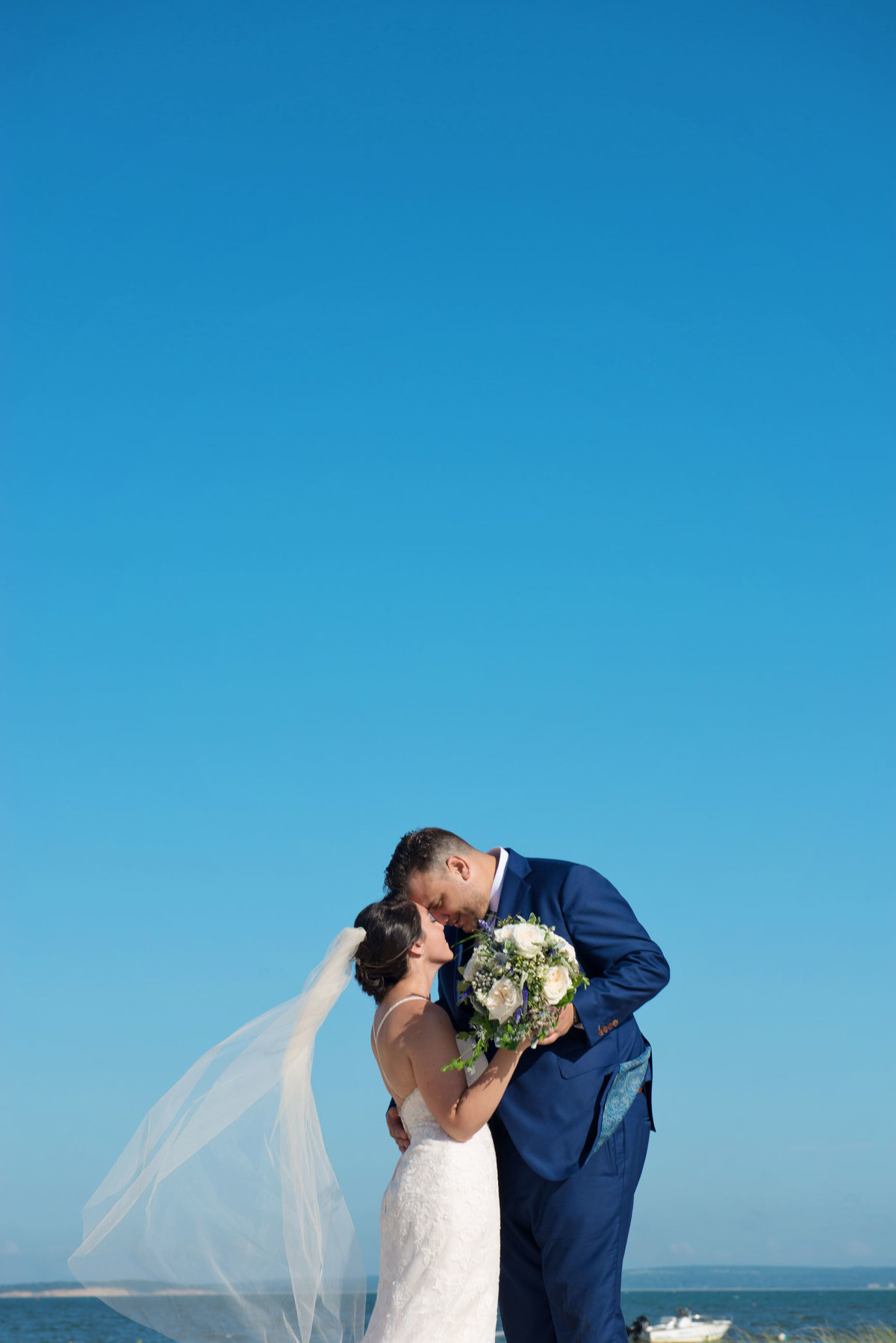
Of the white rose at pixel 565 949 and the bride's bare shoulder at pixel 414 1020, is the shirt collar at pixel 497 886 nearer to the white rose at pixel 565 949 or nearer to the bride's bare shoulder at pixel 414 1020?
the bride's bare shoulder at pixel 414 1020

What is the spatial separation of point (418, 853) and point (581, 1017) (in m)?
1.11

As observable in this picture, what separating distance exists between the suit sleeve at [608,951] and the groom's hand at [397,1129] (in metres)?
1.07

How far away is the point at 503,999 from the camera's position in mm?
4762

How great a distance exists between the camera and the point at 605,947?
17.9ft

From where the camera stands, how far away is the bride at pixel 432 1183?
5113mm

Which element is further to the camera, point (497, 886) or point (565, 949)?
point (497, 886)

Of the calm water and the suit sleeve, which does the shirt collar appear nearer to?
the suit sleeve

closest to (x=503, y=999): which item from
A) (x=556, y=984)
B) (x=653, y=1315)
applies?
(x=556, y=984)

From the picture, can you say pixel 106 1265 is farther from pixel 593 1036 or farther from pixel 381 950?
pixel 593 1036

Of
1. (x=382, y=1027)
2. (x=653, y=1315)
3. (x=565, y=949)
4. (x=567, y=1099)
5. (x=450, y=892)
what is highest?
(x=450, y=892)

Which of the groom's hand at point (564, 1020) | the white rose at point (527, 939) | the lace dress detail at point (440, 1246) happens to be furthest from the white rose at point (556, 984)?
the lace dress detail at point (440, 1246)

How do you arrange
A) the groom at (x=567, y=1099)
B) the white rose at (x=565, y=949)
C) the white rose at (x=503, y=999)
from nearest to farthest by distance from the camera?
the white rose at (x=503, y=999) → the white rose at (x=565, y=949) → the groom at (x=567, y=1099)

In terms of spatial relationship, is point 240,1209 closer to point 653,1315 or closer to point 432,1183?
point 432,1183

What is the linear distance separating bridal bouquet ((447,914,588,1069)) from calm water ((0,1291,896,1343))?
3255cm
